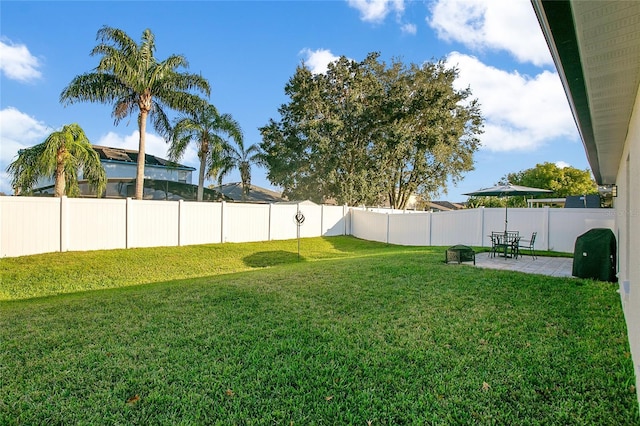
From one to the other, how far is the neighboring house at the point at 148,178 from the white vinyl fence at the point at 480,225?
44.6ft

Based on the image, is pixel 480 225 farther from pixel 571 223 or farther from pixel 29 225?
pixel 29 225

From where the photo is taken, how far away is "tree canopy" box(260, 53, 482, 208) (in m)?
23.5

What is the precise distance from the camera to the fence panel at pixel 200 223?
42.7 ft

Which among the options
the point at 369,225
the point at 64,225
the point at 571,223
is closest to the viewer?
the point at 64,225

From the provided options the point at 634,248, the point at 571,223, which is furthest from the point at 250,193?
the point at 634,248

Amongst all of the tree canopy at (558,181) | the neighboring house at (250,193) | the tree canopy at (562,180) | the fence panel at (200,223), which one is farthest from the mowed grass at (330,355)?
the tree canopy at (562,180)

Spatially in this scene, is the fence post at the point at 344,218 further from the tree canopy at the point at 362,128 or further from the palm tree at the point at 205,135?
the palm tree at the point at 205,135

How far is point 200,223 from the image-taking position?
13500 mm

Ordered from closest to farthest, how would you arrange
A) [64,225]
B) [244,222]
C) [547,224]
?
1. [64,225]
2. [547,224]
3. [244,222]

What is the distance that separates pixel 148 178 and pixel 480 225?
878 inches

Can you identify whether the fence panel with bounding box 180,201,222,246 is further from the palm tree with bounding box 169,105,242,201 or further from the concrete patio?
the concrete patio

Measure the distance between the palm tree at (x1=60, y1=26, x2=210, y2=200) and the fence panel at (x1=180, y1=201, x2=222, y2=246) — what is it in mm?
2367

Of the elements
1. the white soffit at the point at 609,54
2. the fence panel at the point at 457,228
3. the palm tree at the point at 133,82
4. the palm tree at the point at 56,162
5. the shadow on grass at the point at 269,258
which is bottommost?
the shadow on grass at the point at 269,258

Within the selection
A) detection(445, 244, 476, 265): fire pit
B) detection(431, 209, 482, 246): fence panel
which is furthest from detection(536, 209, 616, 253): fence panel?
detection(445, 244, 476, 265): fire pit
